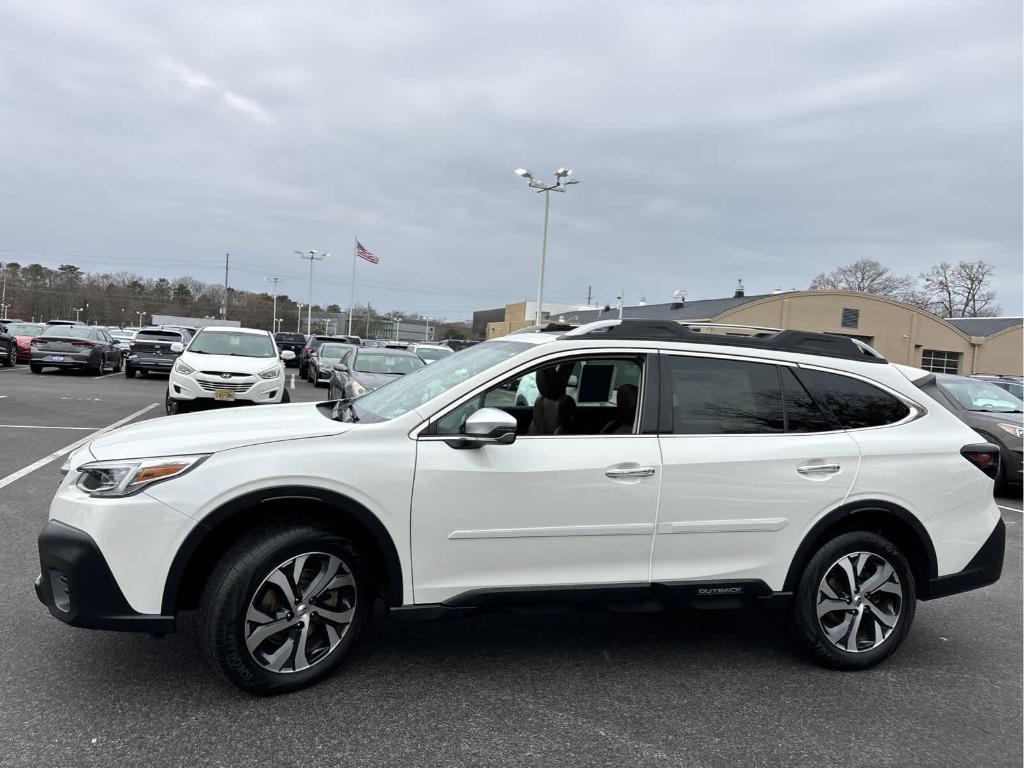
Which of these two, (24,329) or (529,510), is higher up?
(24,329)

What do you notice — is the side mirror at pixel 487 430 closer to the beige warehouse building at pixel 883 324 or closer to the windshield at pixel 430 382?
the windshield at pixel 430 382

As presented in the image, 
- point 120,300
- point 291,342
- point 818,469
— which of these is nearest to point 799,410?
point 818,469

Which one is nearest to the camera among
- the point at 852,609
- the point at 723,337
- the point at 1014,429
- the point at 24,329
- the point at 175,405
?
the point at 852,609

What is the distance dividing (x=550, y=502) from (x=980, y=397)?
9.63m

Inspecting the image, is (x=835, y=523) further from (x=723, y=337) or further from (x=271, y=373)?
(x=271, y=373)

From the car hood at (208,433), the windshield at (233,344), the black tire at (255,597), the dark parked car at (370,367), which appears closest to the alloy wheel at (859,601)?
the black tire at (255,597)

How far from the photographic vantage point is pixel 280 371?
12.8 m

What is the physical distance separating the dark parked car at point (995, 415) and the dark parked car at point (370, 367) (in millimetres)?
9074

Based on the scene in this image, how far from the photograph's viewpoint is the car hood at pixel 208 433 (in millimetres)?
3068

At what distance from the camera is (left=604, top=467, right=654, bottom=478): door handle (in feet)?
11.0

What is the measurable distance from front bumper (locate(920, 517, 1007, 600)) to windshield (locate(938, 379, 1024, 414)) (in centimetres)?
685

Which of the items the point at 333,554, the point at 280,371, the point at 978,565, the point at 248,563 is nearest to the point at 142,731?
the point at 248,563

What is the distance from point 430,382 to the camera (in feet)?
12.5

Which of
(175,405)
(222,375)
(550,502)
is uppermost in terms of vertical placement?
(550,502)
